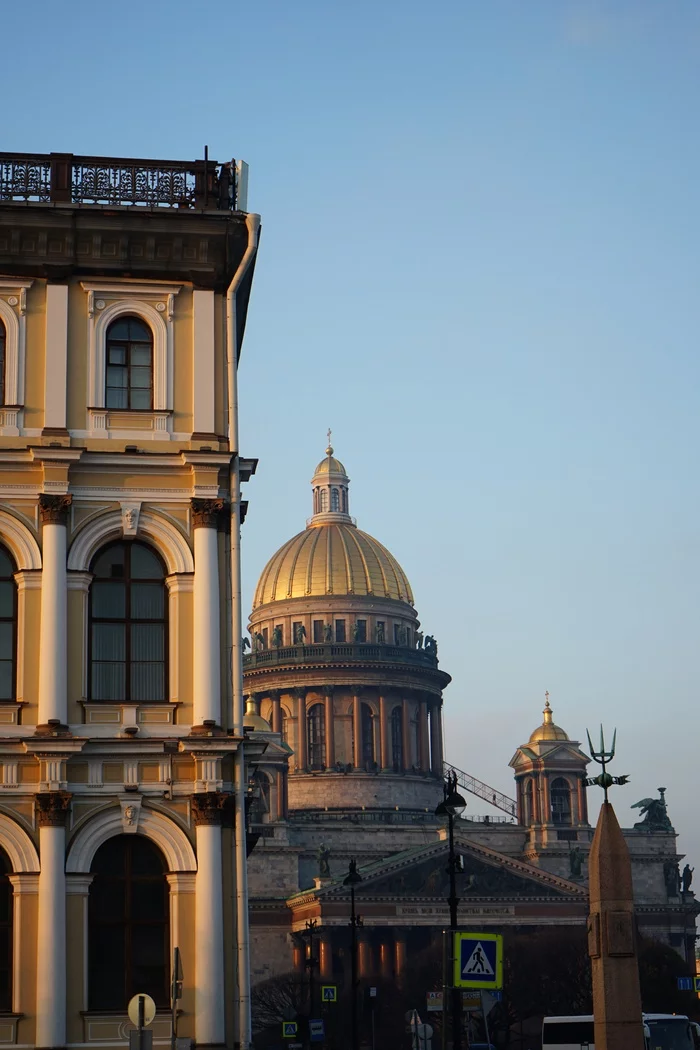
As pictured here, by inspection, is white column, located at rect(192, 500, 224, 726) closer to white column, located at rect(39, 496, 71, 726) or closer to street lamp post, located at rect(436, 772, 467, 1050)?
white column, located at rect(39, 496, 71, 726)

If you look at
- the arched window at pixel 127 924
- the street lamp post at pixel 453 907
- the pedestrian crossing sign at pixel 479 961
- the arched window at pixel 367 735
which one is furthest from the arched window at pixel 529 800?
the pedestrian crossing sign at pixel 479 961

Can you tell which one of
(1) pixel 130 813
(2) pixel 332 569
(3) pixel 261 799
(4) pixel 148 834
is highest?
(2) pixel 332 569

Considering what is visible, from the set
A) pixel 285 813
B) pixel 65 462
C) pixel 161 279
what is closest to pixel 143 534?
pixel 65 462

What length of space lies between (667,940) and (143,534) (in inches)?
4081

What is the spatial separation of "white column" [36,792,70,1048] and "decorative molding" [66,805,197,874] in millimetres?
466

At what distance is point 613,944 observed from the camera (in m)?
28.9

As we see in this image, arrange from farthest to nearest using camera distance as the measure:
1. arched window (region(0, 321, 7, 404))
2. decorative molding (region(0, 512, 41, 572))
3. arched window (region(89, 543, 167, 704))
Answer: arched window (region(0, 321, 7, 404))
arched window (region(89, 543, 167, 704))
decorative molding (region(0, 512, 41, 572))

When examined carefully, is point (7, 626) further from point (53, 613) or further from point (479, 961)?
point (479, 961)

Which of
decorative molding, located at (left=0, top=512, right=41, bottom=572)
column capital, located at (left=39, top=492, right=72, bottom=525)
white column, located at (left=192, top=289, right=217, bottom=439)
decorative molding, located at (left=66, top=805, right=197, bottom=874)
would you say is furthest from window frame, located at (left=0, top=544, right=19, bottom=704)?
white column, located at (left=192, top=289, right=217, bottom=439)

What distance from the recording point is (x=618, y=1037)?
28531 mm

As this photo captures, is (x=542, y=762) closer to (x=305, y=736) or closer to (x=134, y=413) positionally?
(x=305, y=736)

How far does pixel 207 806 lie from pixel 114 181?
468 inches

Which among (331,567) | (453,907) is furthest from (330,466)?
(453,907)

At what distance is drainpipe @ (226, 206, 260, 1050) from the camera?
3334 cm
